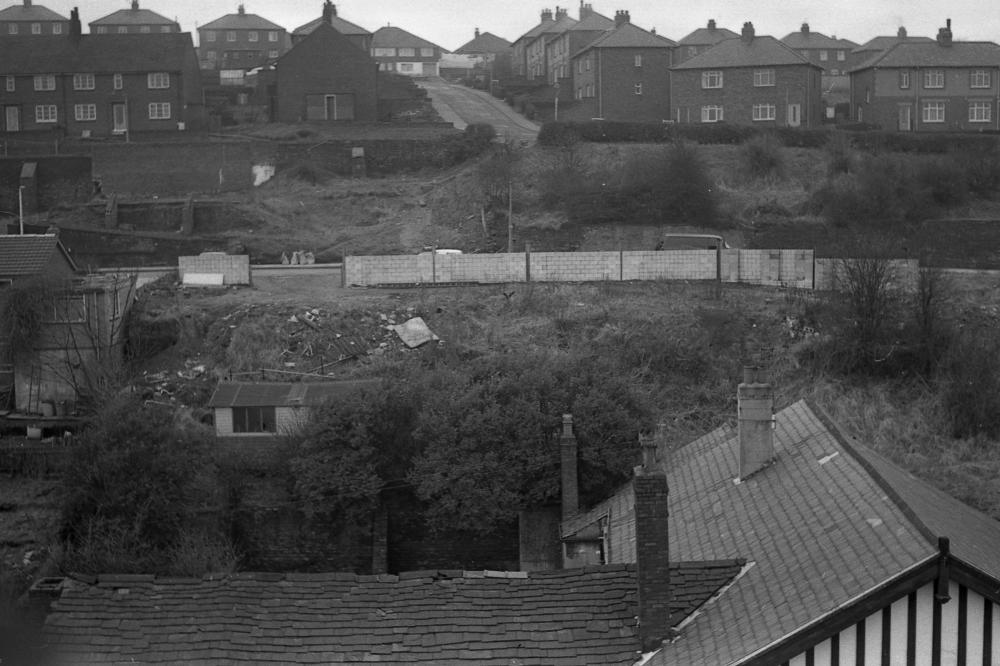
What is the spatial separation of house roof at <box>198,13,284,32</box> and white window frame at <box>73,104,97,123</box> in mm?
35270

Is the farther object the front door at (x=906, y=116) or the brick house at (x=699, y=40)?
the brick house at (x=699, y=40)

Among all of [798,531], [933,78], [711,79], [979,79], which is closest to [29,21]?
[711,79]

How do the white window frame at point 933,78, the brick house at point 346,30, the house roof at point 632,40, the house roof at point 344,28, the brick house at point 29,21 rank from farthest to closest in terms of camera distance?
the brick house at point 29,21 < the house roof at point 344,28 < the brick house at point 346,30 < the house roof at point 632,40 < the white window frame at point 933,78

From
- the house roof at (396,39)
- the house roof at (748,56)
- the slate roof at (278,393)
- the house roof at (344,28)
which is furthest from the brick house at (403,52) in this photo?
the slate roof at (278,393)

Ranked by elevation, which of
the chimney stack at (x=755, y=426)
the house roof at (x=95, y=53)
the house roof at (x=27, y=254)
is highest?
the house roof at (x=95, y=53)

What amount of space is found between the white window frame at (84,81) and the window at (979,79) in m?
45.8

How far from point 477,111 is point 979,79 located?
28.9 meters

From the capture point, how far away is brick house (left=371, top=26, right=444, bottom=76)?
108m

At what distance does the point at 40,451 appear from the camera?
31.5 m

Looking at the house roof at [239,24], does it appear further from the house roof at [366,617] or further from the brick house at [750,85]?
the house roof at [366,617]

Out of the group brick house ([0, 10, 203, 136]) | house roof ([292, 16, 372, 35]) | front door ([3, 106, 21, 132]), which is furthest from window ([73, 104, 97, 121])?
house roof ([292, 16, 372, 35])

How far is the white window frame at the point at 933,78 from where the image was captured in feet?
217

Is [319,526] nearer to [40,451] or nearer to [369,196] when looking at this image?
[40,451]

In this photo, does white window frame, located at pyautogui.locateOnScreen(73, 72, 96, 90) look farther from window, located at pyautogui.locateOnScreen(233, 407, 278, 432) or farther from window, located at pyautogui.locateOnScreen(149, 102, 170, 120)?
window, located at pyautogui.locateOnScreen(233, 407, 278, 432)
